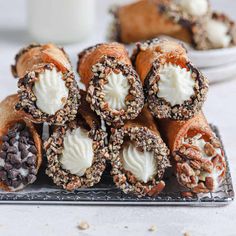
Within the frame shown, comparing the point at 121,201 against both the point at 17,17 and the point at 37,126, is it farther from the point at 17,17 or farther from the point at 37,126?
the point at 17,17

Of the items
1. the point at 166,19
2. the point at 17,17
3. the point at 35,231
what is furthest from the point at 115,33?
the point at 35,231

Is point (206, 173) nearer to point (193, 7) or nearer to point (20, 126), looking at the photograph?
point (20, 126)

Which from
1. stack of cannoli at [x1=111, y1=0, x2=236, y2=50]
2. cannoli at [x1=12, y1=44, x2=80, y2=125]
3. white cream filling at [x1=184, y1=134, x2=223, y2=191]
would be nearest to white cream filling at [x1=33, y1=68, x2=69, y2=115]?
cannoli at [x1=12, y1=44, x2=80, y2=125]

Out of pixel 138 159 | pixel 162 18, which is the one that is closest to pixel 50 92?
pixel 138 159

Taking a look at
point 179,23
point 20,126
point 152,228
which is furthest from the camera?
point 179,23

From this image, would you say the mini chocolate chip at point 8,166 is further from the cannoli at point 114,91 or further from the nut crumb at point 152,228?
the nut crumb at point 152,228

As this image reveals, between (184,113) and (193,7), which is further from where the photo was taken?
(193,7)
